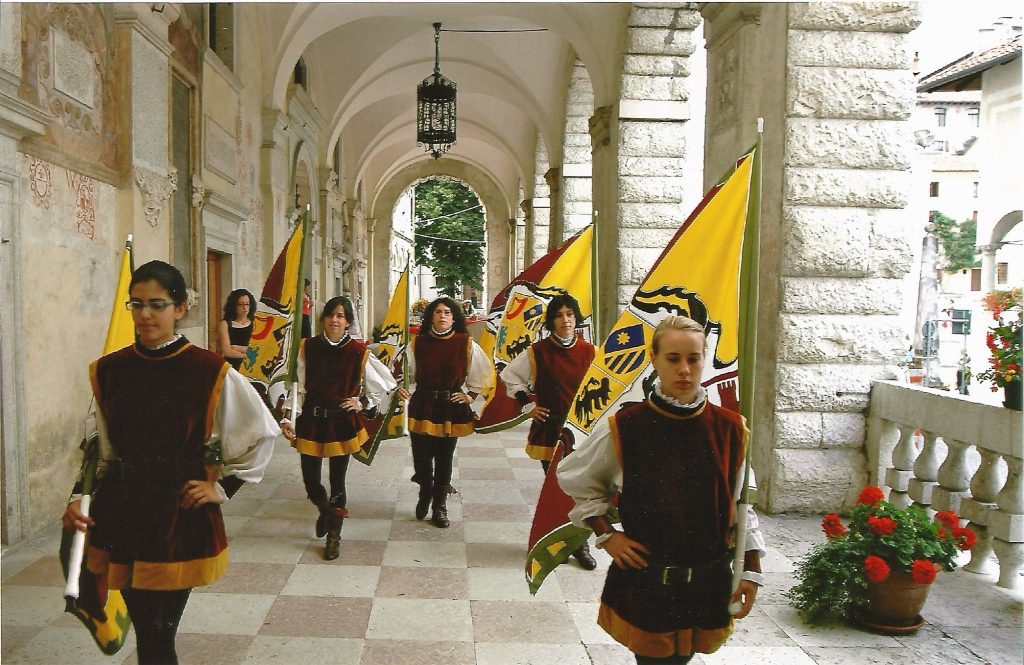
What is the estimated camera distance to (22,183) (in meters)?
5.07

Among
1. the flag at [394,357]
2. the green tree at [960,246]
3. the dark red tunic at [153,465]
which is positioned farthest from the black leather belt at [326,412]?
the green tree at [960,246]

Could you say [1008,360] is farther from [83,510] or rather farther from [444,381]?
[83,510]

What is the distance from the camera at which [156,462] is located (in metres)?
2.66

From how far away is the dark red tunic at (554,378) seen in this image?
5.24 m

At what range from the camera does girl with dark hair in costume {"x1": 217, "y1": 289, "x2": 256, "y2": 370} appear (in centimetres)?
670

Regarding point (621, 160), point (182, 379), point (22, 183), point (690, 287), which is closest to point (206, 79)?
point (22, 183)

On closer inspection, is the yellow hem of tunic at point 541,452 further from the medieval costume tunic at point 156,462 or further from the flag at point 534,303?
the medieval costume tunic at point 156,462

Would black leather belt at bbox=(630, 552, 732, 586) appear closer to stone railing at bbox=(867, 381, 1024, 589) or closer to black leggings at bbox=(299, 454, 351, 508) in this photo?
stone railing at bbox=(867, 381, 1024, 589)

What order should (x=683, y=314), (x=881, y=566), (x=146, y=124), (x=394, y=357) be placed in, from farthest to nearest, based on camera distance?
(x=394, y=357), (x=146, y=124), (x=881, y=566), (x=683, y=314)

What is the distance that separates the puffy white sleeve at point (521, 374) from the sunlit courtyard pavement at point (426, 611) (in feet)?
3.69

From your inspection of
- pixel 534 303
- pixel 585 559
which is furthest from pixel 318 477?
pixel 534 303

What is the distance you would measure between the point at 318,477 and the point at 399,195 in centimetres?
2628

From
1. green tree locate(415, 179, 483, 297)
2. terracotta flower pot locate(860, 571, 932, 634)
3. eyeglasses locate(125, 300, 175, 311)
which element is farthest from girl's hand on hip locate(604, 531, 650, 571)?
green tree locate(415, 179, 483, 297)

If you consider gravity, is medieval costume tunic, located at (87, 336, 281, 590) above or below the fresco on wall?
below
